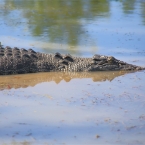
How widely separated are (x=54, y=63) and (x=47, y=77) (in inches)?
23.3

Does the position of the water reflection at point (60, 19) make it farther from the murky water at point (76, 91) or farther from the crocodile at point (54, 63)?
the crocodile at point (54, 63)

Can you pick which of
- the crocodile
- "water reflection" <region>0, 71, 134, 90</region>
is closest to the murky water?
"water reflection" <region>0, 71, 134, 90</region>

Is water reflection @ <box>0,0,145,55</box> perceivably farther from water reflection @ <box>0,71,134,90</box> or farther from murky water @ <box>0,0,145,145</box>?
water reflection @ <box>0,71,134,90</box>

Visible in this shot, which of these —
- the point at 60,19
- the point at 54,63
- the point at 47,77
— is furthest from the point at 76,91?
the point at 60,19

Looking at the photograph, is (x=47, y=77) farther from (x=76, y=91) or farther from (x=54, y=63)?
(x=76, y=91)

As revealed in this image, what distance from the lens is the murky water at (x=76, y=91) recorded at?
5.43 meters

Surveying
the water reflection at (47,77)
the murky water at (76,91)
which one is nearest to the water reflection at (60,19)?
the murky water at (76,91)

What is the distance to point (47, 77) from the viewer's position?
8.23 meters

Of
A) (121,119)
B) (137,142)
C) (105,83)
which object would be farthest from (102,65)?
(137,142)

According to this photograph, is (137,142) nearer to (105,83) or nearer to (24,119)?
(24,119)

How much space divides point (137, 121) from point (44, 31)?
666 centimetres

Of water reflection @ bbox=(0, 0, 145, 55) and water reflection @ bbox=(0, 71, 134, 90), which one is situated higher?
water reflection @ bbox=(0, 0, 145, 55)

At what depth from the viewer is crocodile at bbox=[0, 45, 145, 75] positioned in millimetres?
8562

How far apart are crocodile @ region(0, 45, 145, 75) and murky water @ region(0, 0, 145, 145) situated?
8.8 inches
